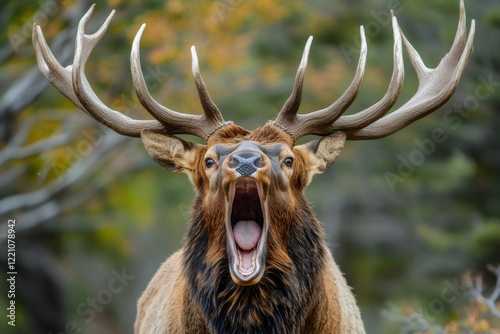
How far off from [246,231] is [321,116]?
1.33 m

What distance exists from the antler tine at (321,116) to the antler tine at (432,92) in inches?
12.0

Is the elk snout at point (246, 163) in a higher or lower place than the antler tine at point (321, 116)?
lower

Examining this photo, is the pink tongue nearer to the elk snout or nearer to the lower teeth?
the lower teeth

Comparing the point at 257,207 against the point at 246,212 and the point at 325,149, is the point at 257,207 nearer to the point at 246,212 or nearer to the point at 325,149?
the point at 246,212

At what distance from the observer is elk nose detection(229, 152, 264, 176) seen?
8094 millimetres

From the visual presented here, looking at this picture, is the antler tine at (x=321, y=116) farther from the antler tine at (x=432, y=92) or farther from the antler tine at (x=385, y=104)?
the antler tine at (x=432, y=92)

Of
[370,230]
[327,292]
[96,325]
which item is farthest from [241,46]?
[327,292]

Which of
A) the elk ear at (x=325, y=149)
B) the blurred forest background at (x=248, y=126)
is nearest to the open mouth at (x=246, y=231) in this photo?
the elk ear at (x=325, y=149)

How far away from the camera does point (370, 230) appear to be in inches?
1341

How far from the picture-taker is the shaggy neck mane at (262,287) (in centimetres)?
839

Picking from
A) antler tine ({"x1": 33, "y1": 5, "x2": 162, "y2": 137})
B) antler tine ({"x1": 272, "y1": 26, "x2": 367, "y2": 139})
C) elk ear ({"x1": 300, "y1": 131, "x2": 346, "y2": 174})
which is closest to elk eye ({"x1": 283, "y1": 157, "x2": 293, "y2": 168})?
antler tine ({"x1": 272, "y1": 26, "x2": 367, "y2": 139})

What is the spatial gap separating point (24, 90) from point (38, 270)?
13261mm

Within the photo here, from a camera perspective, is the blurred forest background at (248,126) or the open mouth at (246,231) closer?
the open mouth at (246,231)

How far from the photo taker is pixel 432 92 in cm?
966
